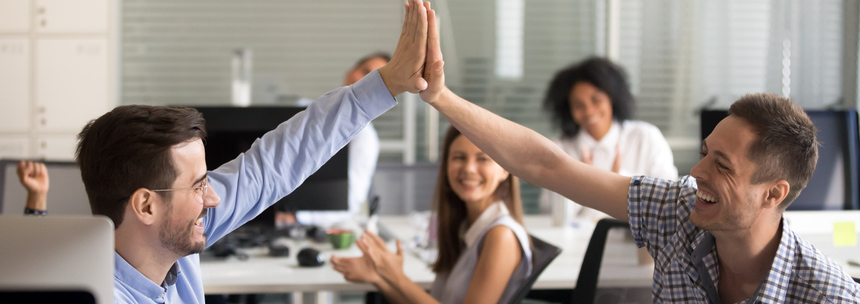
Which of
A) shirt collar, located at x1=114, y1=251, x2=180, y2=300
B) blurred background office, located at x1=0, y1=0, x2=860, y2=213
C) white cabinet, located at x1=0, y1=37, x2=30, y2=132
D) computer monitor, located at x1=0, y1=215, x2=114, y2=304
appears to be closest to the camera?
computer monitor, located at x1=0, y1=215, x2=114, y2=304

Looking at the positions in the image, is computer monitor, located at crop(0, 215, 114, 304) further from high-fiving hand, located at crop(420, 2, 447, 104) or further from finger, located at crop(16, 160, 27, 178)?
finger, located at crop(16, 160, 27, 178)

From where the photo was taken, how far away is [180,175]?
1126 mm

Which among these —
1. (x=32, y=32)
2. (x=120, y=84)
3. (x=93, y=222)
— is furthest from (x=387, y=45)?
(x=93, y=222)

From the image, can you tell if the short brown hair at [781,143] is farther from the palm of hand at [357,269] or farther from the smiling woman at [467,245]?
the palm of hand at [357,269]

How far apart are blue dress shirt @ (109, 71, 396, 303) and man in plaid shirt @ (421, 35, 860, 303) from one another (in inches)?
6.8

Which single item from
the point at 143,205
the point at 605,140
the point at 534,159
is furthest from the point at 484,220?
the point at 605,140

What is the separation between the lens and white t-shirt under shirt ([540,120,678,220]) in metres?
3.14

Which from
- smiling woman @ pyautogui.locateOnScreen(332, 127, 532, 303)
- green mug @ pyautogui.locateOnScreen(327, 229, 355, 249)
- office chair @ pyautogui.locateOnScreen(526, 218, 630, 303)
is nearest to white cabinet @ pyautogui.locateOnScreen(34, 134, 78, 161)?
green mug @ pyautogui.locateOnScreen(327, 229, 355, 249)

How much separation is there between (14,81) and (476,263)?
137 inches

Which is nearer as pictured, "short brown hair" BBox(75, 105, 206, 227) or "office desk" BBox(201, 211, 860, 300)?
"short brown hair" BBox(75, 105, 206, 227)

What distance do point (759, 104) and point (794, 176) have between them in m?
0.16

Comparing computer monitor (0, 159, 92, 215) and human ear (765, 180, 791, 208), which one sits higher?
human ear (765, 180, 791, 208)

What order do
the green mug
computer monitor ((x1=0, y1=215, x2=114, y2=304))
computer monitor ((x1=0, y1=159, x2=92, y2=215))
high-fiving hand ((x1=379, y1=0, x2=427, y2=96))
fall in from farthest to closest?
the green mug
computer monitor ((x1=0, y1=159, x2=92, y2=215))
high-fiving hand ((x1=379, y1=0, x2=427, y2=96))
computer monitor ((x1=0, y1=215, x2=114, y2=304))

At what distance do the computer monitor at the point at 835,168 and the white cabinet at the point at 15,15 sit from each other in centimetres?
420
